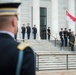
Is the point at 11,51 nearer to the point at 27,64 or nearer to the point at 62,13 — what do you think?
the point at 27,64

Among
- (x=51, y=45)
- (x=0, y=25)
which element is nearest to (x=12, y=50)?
(x=0, y=25)

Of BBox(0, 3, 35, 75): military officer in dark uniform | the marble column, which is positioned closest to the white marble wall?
the marble column

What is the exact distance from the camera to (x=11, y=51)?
2729mm

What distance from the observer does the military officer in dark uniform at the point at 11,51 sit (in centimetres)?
269

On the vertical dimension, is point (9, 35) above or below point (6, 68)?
above

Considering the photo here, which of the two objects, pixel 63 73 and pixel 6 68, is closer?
pixel 6 68

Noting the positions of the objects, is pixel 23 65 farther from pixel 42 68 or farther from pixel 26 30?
pixel 26 30

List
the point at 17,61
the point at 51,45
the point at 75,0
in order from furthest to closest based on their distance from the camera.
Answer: the point at 75,0 → the point at 51,45 → the point at 17,61

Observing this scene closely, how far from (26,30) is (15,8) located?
1469 inches

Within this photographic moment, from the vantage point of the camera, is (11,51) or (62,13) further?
(62,13)

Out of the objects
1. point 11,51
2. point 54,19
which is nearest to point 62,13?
point 54,19

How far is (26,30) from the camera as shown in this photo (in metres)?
40.3

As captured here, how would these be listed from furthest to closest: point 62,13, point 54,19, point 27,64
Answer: point 62,13 → point 54,19 → point 27,64

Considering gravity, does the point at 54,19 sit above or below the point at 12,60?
below
